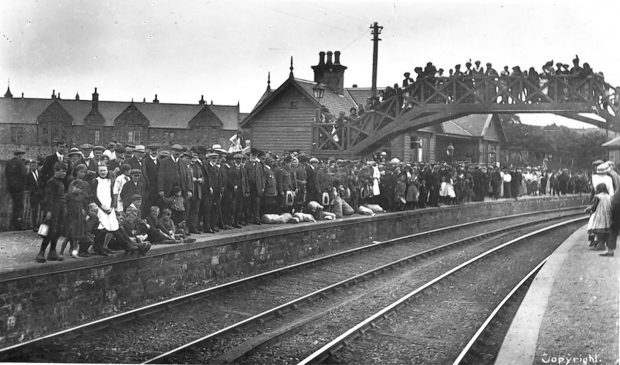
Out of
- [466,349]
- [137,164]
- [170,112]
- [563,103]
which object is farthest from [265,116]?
[170,112]

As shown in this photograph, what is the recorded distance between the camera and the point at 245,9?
31.4 ft

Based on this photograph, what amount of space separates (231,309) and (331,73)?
76.5 feet

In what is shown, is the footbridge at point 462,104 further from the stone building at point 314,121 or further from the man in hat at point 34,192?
the man in hat at point 34,192

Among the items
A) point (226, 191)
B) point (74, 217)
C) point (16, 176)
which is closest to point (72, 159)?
point (16, 176)

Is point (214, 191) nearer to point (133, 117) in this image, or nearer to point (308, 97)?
point (308, 97)

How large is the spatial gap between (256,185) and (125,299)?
5423 millimetres

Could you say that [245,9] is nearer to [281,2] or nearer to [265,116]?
[281,2]

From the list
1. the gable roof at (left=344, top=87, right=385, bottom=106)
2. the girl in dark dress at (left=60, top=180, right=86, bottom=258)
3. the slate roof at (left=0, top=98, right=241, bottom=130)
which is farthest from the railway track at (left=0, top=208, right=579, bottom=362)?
the slate roof at (left=0, top=98, right=241, bottom=130)

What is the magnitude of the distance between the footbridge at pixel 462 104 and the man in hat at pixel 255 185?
8836 millimetres

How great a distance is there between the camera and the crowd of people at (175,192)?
9.45 meters

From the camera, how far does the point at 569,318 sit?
28.8 feet

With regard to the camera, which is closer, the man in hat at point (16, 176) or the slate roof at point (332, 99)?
the man in hat at point (16, 176)

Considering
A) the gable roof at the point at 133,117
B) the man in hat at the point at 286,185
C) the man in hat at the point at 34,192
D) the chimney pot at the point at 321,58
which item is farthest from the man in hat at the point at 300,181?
the gable roof at the point at 133,117

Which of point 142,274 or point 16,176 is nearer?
point 142,274
